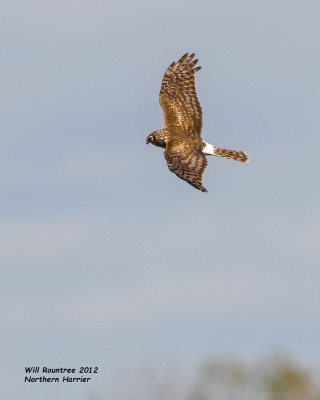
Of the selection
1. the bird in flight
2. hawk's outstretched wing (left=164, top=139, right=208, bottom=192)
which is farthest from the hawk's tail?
hawk's outstretched wing (left=164, top=139, right=208, bottom=192)

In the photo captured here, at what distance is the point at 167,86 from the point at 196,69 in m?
1.09

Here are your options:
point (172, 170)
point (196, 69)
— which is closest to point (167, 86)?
point (196, 69)

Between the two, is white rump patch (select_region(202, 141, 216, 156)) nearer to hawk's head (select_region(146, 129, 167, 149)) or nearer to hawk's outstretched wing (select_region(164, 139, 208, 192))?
hawk's outstretched wing (select_region(164, 139, 208, 192))

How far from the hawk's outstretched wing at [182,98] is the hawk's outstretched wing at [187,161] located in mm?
1479

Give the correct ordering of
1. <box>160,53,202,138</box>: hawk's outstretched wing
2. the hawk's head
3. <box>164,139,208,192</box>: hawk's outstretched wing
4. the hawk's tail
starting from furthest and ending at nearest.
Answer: <box>160,53,202,138</box>: hawk's outstretched wing
the hawk's tail
the hawk's head
<box>164,139,208,192</box>: hawk's outstretched wing

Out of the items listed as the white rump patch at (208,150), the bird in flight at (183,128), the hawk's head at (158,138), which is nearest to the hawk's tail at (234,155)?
the bird in flight at (183,128)

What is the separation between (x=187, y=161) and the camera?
56812 mm

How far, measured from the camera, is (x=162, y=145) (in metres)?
59.2

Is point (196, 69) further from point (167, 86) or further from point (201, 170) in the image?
point (201, 170)

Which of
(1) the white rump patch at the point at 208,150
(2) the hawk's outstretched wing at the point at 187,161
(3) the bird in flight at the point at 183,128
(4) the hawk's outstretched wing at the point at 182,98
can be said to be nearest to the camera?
(2) the hawk's outstretched wing at the point at 187,161

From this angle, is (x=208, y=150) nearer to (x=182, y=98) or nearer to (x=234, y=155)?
(x=234, y=155)

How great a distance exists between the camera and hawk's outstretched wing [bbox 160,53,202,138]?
197ft

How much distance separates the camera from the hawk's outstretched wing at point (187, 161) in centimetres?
5531

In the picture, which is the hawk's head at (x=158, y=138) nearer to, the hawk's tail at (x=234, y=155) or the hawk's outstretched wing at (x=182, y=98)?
the hawk's outstretched wing at (x=182, y=98)
